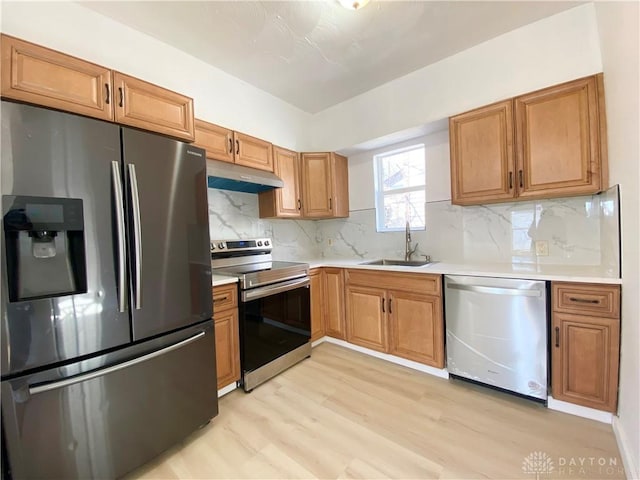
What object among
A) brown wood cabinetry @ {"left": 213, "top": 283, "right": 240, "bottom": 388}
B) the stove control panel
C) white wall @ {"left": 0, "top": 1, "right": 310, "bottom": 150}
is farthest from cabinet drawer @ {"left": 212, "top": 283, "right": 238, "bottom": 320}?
white wall @ {"left": 0, "top": 1, "right": 310, "bottom": 150}

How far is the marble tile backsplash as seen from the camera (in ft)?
6.34

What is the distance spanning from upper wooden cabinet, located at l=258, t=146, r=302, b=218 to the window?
37.1 inches

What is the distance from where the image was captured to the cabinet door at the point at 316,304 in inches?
106

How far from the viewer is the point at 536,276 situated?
1691mm

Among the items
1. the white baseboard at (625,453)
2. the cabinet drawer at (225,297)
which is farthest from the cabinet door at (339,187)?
the white baseboard at (625,453)

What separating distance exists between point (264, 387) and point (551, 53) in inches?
129

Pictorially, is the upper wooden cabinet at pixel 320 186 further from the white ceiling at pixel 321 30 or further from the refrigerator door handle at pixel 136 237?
the refrigerator door handle at pixel 136 237

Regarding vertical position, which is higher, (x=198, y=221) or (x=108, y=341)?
(x=198, y=221)

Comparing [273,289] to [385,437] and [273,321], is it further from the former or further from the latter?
[385,437]

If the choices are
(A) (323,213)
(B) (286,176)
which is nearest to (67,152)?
(B) (286,176)

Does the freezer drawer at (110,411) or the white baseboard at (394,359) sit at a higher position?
the freezer drawer at (110,411)

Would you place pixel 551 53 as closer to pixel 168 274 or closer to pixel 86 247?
pixel 168 274

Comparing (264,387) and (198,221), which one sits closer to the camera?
(198,221)

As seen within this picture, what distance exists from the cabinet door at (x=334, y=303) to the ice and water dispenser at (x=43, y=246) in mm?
1981
